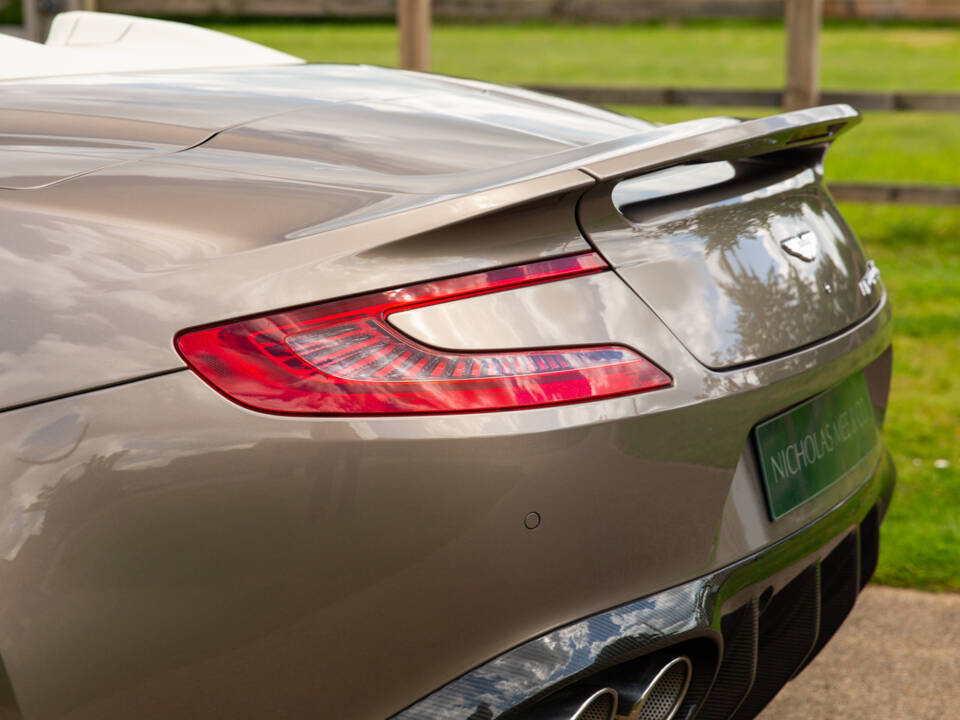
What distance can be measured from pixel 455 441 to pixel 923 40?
93.4 feet

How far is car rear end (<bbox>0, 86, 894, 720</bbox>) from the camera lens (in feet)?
4.79

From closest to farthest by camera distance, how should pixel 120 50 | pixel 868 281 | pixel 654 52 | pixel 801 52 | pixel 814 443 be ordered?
pixel 814 443
pixel 868 281
pixel 120 50
pixel 801 52
pixel 654 52

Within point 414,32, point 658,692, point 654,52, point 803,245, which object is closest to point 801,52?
point 414,32

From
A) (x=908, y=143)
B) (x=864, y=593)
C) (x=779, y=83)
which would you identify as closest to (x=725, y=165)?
(x=864, y=593)

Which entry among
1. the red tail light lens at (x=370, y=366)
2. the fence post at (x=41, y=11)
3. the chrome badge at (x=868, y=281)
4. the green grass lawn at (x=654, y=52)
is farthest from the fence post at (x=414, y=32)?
the green grass lawn at (x=654, y=52)

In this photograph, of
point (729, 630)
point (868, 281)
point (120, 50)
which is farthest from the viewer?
point (120, 50)

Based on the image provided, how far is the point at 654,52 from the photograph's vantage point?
25984 mm

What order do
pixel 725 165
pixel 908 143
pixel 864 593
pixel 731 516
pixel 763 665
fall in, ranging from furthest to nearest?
pixel 908 143 < pixel 864 593 < pixel 725 165 < pixel 763 665 < pixel 731 516

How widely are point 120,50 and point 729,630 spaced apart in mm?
1866

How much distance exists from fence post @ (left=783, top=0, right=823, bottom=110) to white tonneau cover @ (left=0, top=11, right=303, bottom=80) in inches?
173

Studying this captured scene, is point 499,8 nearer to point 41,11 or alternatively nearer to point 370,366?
point 41,11

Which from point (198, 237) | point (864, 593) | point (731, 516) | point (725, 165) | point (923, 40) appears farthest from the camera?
point (923, 40)

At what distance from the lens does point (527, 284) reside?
161cm

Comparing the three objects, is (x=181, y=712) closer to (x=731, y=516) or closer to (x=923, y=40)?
(x=731, y=516)
